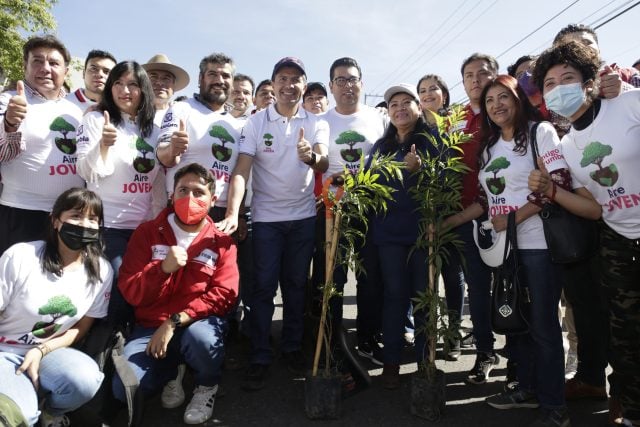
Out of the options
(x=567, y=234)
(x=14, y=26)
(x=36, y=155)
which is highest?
(x=14, y=26)

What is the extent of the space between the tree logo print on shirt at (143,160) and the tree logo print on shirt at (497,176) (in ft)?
8.71

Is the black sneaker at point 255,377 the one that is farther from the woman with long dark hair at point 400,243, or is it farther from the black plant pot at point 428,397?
the black plant pot at point 428,397

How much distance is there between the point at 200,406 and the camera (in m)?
3.08

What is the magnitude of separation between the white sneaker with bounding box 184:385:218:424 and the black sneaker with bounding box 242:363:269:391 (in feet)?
1.24

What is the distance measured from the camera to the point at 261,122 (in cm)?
388

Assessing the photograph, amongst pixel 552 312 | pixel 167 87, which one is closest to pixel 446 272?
pixel 552 312

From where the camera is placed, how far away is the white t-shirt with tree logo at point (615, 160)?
2.66 metres

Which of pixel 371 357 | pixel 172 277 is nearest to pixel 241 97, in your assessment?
pixel 172 277

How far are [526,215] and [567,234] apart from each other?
28cm

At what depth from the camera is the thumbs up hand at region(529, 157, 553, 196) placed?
9.37 feet

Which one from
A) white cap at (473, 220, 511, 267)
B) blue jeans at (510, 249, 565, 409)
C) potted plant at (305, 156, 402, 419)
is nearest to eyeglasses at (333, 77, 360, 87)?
potted plant at (305, 156, 402, 419)

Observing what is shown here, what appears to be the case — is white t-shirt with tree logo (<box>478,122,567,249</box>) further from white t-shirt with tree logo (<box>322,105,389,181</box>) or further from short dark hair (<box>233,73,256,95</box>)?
short dark hair (<box>233,73,256,95</box>)

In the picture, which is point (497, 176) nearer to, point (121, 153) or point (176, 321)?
point (176, 321)

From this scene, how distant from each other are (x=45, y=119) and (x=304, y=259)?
2331 mm
